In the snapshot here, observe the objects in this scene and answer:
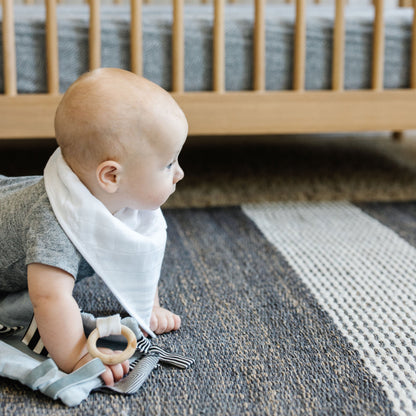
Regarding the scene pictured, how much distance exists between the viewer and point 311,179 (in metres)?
1.46

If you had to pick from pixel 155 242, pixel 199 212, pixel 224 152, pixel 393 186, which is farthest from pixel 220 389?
pixel 224 152

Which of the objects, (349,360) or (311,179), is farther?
(311,179)

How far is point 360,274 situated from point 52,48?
668 millimetres

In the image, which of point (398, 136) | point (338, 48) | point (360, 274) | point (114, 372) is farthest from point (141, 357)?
point (398, 136)

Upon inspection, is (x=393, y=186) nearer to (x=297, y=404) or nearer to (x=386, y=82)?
(x=386, y=82)

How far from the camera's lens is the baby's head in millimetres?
583

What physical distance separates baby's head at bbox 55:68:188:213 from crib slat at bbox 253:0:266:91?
1.72 feet

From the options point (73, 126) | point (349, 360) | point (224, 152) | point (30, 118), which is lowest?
point (224, 152)

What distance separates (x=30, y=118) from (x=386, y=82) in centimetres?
72

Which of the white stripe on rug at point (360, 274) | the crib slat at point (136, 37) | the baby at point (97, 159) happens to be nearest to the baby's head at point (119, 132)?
the baby at point (97, 159)

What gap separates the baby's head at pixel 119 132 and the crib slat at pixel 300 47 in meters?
0.56

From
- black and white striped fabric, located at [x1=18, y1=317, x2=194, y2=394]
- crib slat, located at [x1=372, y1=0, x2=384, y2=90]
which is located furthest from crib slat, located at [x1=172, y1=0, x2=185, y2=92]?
black and white striped fabric, located at [x1=18, y1=317, x2=194, y2=394]

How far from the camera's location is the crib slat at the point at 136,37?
40.7 inches

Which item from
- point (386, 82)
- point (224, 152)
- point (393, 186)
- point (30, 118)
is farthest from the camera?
point (224, 152)
